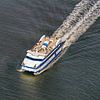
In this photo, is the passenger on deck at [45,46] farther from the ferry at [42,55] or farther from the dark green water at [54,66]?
the dark green water at [54,66]

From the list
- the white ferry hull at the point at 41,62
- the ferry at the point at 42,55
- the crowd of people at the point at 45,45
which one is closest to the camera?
the white ferry hull at the point at 41,62

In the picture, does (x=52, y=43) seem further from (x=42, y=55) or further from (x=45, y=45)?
(x=42, y=55)

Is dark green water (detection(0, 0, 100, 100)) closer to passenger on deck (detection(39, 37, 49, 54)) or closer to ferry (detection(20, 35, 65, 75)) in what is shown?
ferry (detection(20, 35, 65, 75))

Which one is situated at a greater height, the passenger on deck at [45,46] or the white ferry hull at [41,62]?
the passenger on deck at [45,46]

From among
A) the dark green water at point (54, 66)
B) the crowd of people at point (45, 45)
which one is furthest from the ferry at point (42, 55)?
the dark green water at point (54, 66)

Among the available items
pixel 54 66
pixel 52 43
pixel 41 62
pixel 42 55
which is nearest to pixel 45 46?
pixel 52 43
